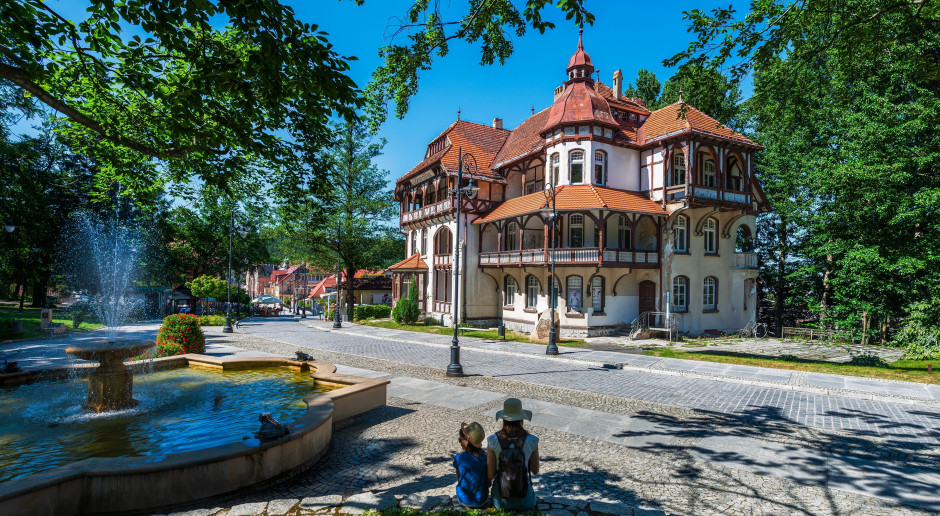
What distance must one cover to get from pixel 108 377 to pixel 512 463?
7.98 meters

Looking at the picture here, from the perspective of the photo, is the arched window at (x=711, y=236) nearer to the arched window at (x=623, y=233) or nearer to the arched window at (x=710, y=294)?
the arched window at (x=710, y=294)

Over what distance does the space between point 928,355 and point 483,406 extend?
19.7 m

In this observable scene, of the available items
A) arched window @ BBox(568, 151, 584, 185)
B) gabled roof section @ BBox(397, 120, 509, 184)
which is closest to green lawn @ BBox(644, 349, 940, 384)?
arched window @ BBox(568, 151, 584, 185)

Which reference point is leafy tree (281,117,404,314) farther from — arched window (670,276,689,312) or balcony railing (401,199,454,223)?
arched window (670,276,689,312)

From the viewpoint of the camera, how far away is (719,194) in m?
25.3

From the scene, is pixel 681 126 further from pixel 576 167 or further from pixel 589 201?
pixel 589 201

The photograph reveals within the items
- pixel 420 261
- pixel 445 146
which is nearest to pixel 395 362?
pixel 420 261

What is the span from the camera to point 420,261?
3503 cm

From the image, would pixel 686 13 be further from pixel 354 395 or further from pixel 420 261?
pixel 420 261

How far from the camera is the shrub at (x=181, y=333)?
1541 cm

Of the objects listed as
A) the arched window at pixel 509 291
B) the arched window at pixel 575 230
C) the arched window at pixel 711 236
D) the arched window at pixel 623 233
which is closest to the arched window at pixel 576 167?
the arched window at pixel 575 230

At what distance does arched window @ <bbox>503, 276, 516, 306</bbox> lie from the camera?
29.2m

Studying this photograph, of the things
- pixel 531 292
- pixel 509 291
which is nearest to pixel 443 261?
pixel 509 291

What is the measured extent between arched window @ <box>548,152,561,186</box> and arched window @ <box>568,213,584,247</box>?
2.41m
